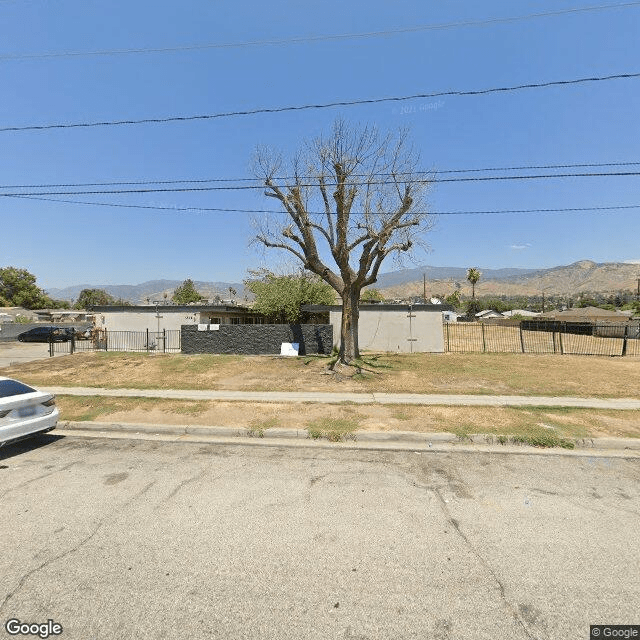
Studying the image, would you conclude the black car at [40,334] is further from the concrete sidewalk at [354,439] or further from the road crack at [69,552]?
the road crack at [69,552]

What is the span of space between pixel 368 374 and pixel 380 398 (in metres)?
3.31

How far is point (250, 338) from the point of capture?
2036 cm

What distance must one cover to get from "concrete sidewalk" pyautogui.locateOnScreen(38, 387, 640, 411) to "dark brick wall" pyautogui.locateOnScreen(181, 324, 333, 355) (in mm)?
9499

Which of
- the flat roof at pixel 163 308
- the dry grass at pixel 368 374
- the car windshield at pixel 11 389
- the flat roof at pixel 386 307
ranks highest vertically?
the flat roof at pixel 163 308

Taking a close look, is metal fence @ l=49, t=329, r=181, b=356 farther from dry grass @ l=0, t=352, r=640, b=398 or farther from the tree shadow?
the tree shadow

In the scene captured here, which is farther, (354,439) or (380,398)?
(380,398)

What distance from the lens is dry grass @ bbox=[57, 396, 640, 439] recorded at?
723cm

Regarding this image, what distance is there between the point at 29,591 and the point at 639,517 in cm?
632

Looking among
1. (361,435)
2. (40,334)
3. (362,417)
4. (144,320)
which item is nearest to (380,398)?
(362,417)

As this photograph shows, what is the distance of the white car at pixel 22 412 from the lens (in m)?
5.88

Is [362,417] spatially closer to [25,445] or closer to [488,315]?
[25,445]

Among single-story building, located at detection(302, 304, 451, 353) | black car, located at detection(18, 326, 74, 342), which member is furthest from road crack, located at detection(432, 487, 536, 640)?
black car, located at detection(18, 326, 74, 342)

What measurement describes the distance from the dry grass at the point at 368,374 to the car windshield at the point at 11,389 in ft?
15.3
